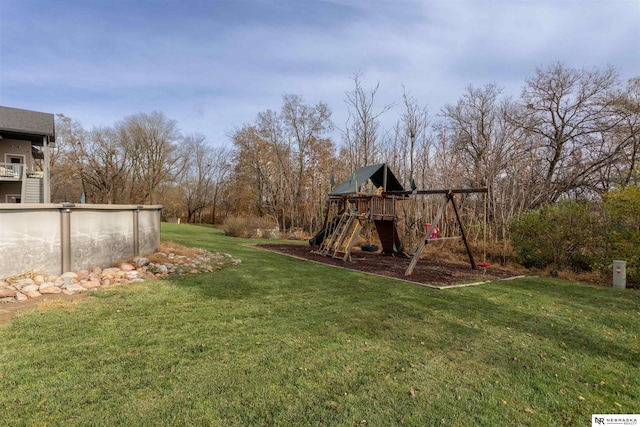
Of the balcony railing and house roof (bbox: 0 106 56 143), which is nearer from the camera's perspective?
the balcony railing

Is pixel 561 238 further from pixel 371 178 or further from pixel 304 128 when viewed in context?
pixel 304 128

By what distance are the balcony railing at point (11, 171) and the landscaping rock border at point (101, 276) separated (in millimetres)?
14356

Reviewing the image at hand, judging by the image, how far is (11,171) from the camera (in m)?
16.2

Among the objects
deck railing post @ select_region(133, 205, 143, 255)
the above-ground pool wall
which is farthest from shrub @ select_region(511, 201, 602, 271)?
the above-ground pool wall

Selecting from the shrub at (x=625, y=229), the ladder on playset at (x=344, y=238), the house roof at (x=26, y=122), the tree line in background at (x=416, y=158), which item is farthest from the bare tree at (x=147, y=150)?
the shrub at (x=625, y=229)

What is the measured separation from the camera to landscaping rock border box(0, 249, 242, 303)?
475 cm

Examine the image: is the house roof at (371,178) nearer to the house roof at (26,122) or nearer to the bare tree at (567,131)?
the bare tree at (567,131)

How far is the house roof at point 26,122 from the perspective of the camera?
53.8 feet

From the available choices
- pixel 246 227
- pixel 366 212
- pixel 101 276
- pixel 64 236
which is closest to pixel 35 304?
pixel 101 276

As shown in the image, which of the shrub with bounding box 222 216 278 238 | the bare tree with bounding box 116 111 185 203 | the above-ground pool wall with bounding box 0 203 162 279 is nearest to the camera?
the above-ground pool wall with bounding box 0 203 162 279

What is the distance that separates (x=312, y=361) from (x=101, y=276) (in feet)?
15.8

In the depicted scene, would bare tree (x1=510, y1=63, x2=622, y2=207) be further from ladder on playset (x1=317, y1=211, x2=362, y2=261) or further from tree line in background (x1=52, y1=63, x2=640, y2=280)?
ladder on playset (x1=317, y1=211, x2=362, y2=261)

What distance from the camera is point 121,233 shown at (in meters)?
6.82

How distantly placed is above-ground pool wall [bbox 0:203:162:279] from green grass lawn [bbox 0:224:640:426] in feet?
4.70
